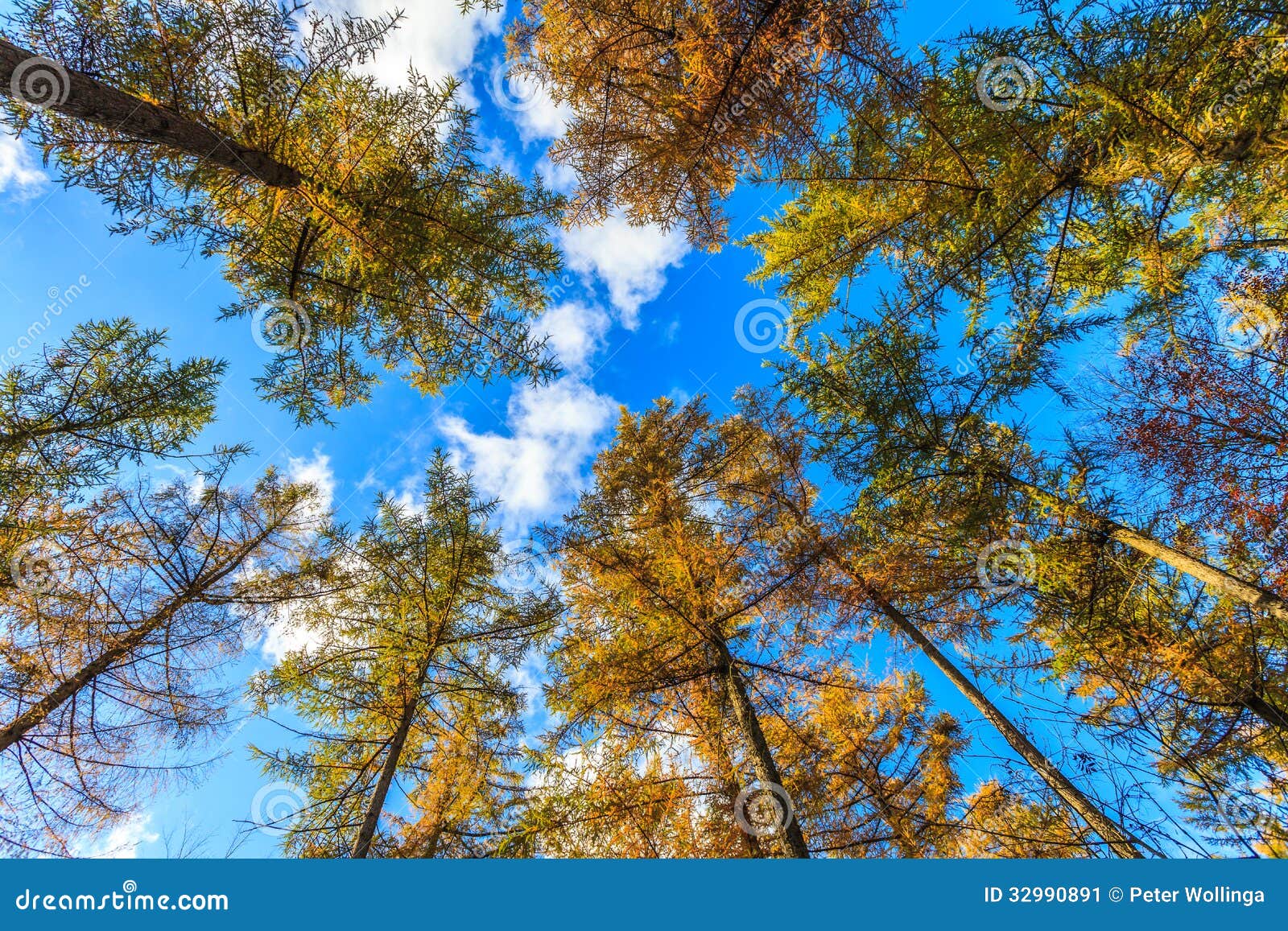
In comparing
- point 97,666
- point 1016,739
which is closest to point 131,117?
point 97,666

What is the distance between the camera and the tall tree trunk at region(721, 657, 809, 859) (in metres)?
4.55

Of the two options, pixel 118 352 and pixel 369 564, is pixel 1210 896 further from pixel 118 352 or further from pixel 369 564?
pixel 118 352

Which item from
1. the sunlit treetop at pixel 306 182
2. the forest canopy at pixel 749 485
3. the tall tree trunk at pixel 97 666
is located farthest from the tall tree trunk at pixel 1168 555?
the tall tree trunk at pixel 97 666

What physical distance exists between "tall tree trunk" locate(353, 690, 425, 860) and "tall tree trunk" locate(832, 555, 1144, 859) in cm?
608
